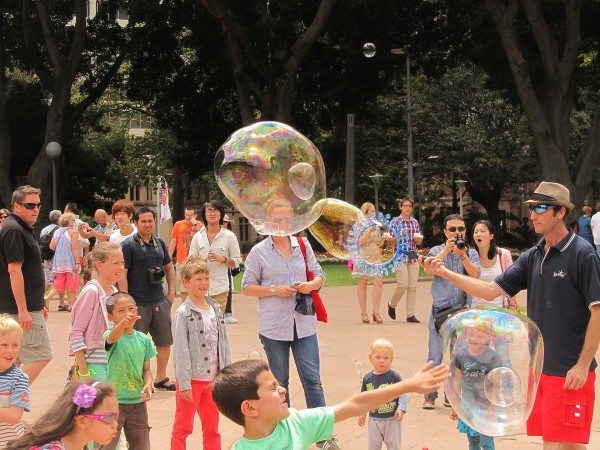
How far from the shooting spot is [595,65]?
33.6 meters

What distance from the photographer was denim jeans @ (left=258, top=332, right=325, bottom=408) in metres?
8.01

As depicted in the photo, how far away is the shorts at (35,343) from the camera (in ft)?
28.0

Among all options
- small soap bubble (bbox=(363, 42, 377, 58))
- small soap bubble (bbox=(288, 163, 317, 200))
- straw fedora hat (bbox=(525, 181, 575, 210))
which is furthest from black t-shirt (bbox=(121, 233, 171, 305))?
small soap bubble (bbox=(363, 42, 377, 58))

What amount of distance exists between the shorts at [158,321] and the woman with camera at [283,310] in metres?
2.17

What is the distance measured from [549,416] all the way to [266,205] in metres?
3.30

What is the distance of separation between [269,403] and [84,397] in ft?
2.27

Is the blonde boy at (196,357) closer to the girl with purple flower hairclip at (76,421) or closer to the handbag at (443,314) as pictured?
the handbag at (443,314)

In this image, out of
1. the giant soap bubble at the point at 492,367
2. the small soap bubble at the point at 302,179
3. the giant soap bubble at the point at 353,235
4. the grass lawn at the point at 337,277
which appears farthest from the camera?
the grass lawn at the point at 337,277

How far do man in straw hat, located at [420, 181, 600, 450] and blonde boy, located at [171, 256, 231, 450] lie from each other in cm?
185

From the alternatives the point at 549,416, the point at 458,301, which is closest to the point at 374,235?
the point at 458,301

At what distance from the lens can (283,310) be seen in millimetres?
7988

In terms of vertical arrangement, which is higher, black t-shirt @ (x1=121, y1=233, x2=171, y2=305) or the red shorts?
black t-shirt @ (x1=121, y1=233, x2=171, y2=305)

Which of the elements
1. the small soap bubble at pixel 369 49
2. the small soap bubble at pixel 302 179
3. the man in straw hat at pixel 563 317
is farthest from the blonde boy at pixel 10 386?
the small soap bubble at pixel 369 49

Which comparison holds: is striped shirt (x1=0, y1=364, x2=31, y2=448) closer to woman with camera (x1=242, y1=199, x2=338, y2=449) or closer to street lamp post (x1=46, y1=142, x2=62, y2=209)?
woman with camera (x1=242, y1=199, x2=338, y2=449)
